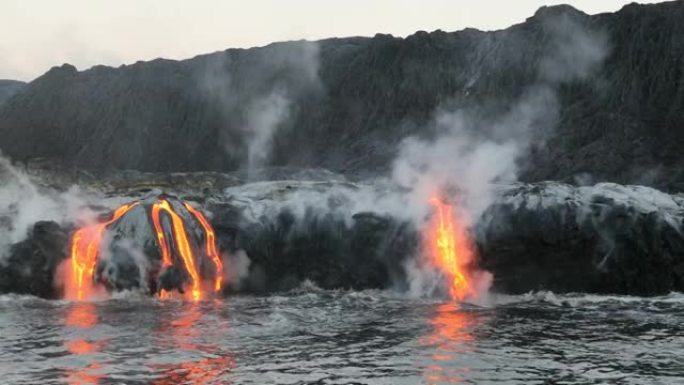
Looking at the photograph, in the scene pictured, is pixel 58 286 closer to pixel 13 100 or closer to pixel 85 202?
pixel 85 202

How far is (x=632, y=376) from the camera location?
30.2ft

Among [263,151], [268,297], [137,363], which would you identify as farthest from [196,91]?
[137,363]

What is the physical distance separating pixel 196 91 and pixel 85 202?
2846cm

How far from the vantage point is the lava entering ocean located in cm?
1750

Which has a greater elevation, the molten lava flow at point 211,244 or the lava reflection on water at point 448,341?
the molten lava flow at point 211,244

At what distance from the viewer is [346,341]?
11695 millimetres

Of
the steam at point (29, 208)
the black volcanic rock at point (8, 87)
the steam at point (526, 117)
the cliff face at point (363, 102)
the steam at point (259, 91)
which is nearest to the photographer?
the steam at point (29, 208)

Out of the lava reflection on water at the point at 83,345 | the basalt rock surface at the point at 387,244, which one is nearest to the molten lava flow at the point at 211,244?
the basalt rock surface at the point at 387,244

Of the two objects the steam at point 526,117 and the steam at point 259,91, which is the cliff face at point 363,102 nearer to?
the steam at point 259,91

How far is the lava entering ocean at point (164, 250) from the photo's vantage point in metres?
17.5

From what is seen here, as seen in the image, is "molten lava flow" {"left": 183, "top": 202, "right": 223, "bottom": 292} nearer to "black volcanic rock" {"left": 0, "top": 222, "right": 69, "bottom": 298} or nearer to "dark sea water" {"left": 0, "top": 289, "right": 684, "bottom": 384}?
"dark sea water" {"left": 0, "top": 289, "right": 684, "bottom": 384}

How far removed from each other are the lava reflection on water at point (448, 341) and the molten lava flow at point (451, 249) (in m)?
1.30

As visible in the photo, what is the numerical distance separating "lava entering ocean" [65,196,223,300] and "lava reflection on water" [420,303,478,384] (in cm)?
608

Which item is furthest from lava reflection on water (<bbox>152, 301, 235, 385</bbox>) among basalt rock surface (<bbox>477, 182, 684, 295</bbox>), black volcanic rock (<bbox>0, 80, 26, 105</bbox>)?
black volcanic rock (<bbox>0, 80, 26, 105</bbox>)
